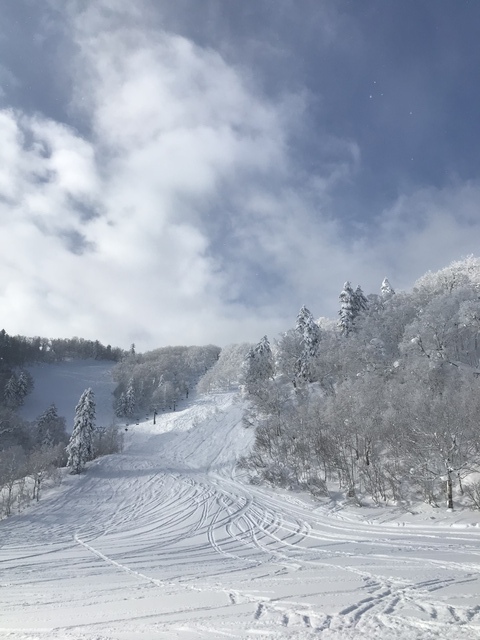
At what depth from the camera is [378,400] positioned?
121 feet

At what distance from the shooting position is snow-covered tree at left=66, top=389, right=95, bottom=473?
164 feet

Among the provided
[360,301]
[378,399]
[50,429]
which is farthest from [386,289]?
[50,429]

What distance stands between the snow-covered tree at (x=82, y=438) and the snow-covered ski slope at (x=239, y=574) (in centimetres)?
1948

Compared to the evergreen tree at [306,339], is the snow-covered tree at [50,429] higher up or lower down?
lower down

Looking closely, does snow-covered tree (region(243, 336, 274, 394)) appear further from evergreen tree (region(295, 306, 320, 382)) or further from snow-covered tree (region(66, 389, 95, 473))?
snow-covered tree (region(66, 389, 95, 473))

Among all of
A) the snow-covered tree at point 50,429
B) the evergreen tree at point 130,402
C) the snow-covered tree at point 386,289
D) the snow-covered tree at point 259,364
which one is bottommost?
the snow-covered tree at point 50,429

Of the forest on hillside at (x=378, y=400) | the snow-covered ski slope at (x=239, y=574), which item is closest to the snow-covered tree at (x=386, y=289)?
the forest on hillside at (x=378, y=400)

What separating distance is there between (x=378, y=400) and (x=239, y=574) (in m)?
29.7

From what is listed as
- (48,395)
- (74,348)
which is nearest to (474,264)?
(48,395)

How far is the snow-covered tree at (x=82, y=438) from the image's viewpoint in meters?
49.9

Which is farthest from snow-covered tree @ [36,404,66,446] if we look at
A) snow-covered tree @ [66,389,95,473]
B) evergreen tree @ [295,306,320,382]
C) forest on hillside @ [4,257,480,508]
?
evergreen tree @ [295,306,320,382]

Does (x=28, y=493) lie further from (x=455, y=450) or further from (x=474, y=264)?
(x=474, y=264)

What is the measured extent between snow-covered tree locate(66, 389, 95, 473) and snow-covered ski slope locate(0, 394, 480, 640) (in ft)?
63.9

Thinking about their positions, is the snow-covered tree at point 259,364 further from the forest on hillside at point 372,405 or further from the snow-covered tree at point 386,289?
the snow-covered tree at point 386,289
